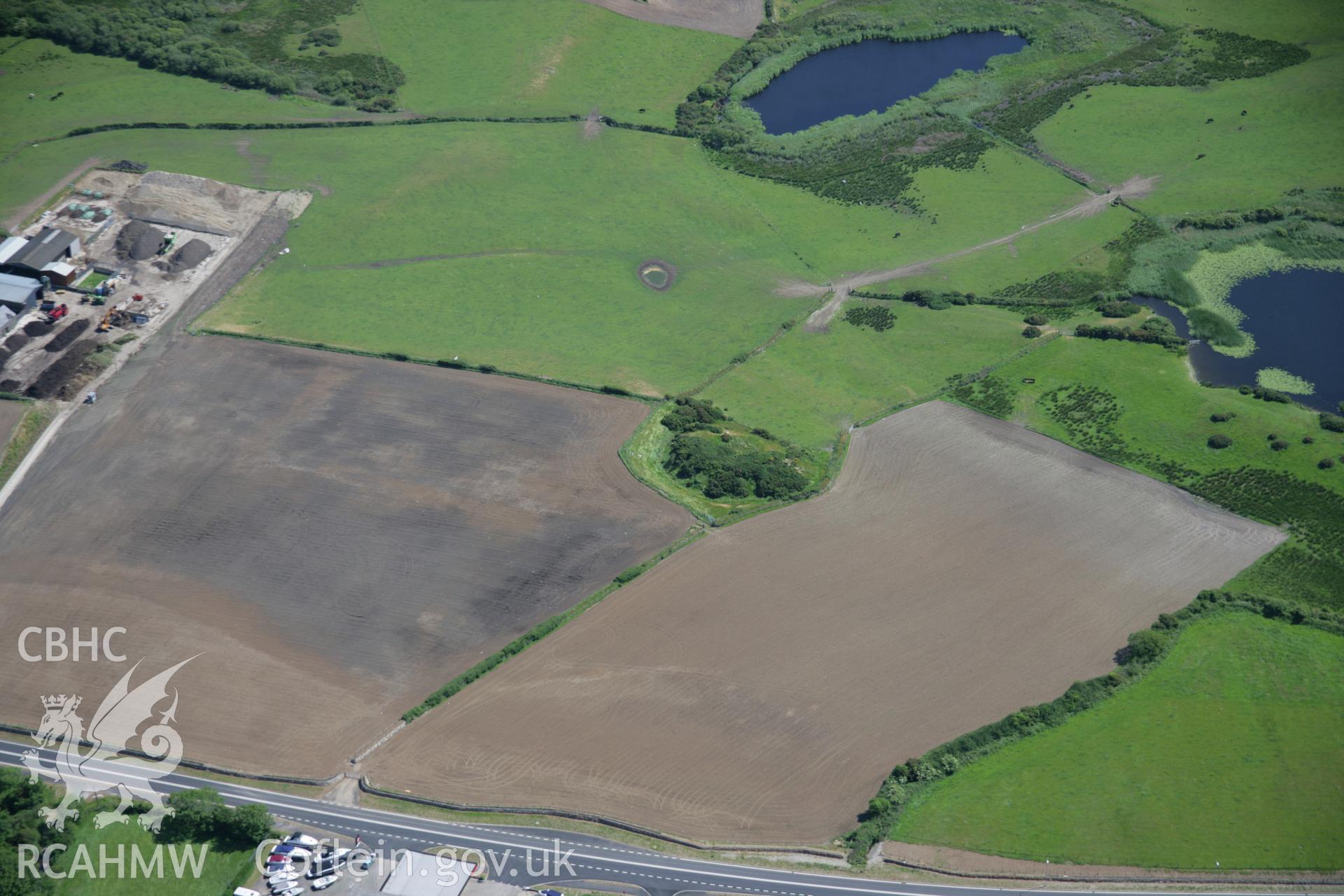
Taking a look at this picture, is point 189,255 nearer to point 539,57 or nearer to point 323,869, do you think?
Result: point 539,57

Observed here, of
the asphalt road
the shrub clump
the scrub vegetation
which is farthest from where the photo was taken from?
the scrub vegetation

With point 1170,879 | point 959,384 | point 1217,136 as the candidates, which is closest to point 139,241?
point 959,384

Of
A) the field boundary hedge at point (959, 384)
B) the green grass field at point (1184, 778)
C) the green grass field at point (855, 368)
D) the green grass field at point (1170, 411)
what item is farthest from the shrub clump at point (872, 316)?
the green grass field at point (1184, 778)

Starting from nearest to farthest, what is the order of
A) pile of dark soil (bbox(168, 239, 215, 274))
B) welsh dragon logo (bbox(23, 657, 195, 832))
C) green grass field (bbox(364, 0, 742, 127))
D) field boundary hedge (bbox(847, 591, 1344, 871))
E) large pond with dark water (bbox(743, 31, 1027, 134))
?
1. field boundary hedge (bbox(847, 591, 1344, 871))
2. welsh dragon logo (bbox(23, 657, 195, 832))
3. pile of dark soil (bbox(168, 239, 215, 274))
4. green grass field (bbox(364, 0, 742, 127))
5. large pond with dark water (bbox(743, 31, 1027, 134))

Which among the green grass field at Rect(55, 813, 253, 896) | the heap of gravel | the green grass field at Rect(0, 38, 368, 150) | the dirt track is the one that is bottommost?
the green grass field at Rect(55, 813, 253, 896)

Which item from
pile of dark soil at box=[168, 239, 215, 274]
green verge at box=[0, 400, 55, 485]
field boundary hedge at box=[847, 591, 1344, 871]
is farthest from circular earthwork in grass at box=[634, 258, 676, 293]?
field boundary hedge at box=[847, 591, 1344, 871]

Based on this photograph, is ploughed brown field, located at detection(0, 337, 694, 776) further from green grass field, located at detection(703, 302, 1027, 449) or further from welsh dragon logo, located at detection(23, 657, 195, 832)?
green grass field, located at detection(703, 302, 1027, 449)
